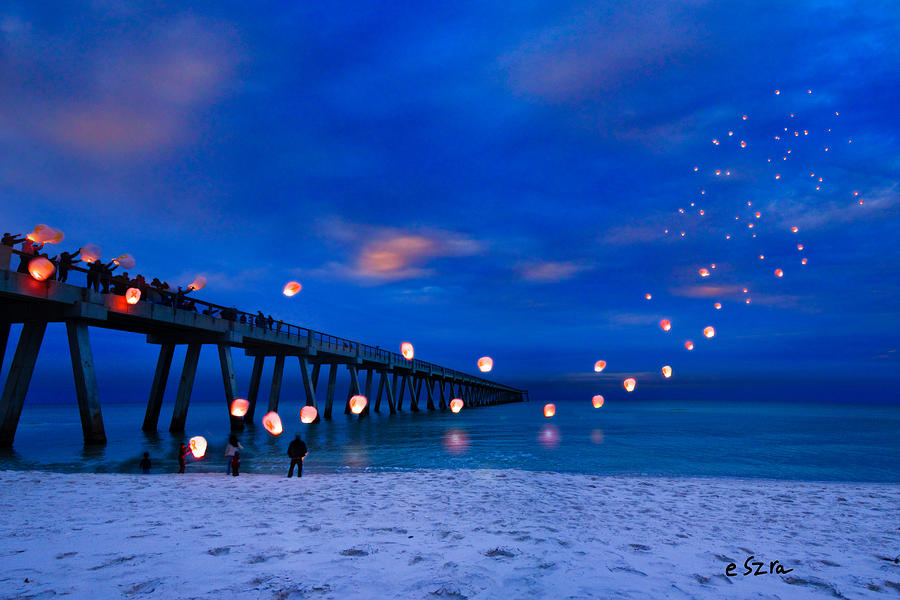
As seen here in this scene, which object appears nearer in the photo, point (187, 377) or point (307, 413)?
point (187, 377)

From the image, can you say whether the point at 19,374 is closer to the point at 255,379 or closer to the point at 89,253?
the point at 89,253

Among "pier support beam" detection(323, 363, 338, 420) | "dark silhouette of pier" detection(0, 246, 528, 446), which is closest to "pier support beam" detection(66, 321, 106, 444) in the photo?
"dark silhouette of pier" detection(0, 246, 528, 446)

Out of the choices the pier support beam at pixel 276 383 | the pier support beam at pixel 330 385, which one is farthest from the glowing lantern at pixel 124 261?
the pier support beam at pixel 330 385

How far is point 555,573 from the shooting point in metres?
5.88

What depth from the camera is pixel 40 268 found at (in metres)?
18.7

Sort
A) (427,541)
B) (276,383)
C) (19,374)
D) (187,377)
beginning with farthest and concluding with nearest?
(276,383) → (187,377) → (19,374) → (427,541)

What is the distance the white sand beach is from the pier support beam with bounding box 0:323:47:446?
10546 mm

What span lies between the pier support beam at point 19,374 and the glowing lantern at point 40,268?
3.77m

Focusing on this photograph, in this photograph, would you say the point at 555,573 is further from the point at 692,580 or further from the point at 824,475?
the point at 824,475

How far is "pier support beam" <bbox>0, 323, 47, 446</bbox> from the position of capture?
20.5m

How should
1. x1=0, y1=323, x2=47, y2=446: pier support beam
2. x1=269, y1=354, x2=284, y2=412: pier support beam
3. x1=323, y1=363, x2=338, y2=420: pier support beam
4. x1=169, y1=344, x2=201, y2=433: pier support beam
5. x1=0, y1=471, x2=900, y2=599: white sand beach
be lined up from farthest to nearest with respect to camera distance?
x1=323, y1=363, x2=338, y2=420: pier support beam → x1=269, y1=354, x2=284, y2=412: pier support beam → x1=169, y1=344, x2=201, y2=433: pier support beam → x1=0, y1=323, x2=47, y2=446: pier support beam → x1=0, y1=471, x2=900, y2=599: white sand beach

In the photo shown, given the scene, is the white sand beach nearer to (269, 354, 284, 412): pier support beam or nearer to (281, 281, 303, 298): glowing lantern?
(281, 281, 303, 298): glowing lantern

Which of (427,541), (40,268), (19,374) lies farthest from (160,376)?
(427,541)

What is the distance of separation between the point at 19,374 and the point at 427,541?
2254 centimetres
